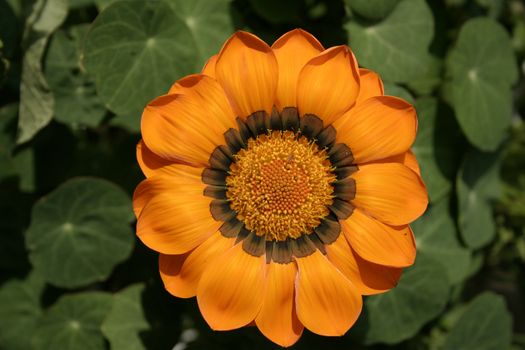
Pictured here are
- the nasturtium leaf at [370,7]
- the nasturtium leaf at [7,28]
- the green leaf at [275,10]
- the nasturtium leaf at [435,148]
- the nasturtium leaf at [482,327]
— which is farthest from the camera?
the nasturtium leaf at [482,327]

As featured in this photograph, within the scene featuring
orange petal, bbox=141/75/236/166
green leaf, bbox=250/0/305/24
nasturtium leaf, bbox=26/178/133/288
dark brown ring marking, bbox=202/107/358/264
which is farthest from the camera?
nasturtium leaf, bbox=26/178/133/288

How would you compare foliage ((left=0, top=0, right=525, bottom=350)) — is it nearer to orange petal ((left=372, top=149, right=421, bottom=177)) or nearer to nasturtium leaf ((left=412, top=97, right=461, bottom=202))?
nasturtium leaf ((left=412, top=97, right=461, bottom=202))

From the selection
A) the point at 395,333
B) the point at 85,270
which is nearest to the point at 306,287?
the point at 395,333

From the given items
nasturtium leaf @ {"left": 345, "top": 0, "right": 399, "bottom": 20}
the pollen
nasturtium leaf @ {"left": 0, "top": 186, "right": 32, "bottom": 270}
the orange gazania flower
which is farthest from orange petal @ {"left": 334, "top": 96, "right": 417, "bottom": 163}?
nasturtium leaf @ {"left": 0, "top": 186, "right": 32, "bottom": 270}

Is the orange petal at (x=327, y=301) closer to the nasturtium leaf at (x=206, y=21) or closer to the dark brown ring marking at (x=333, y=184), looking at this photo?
the dark brown ring marking at (x=333, y=184)

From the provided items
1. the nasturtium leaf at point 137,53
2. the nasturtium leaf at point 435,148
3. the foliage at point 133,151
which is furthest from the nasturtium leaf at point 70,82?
the nasturtium leaf at point 435,148

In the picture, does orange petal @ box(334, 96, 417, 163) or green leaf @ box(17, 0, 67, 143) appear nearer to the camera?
orange petal @ box(334, 96, 417, 163)

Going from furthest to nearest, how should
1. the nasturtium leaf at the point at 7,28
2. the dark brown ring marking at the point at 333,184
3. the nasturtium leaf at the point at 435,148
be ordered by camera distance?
the nasturtium leaf at the point at 435,148, the nasturtium leaf at the point at 7,28, the dark brown ring marking at the point at 333,184

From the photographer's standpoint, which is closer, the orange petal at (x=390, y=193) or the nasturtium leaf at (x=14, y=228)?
the orange petal at (x=390, y=193)
